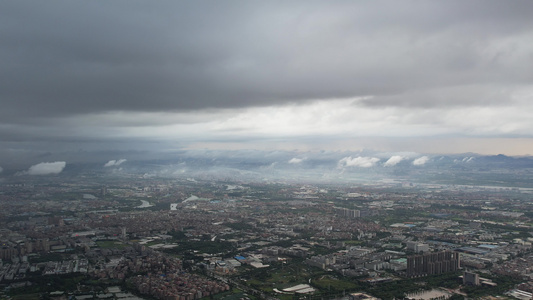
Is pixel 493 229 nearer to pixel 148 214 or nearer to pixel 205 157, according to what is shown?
pixel 148 214

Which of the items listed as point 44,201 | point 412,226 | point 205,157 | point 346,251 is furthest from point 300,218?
point 205,157

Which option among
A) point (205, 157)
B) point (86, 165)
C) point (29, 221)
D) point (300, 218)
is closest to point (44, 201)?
point (29, 221)

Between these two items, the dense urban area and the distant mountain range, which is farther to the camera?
the distant mountain range

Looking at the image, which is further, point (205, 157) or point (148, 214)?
point (205, 157)

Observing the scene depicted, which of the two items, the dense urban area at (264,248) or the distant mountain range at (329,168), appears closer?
the dense urban area at (264,248)

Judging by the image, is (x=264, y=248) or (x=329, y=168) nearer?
(x=264, y=248)

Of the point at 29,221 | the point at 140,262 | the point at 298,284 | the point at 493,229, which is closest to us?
the point at 298,284

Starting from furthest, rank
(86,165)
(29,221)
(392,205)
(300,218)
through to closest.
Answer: (86,165) → (392,205) → (300,218) → (29,221)
